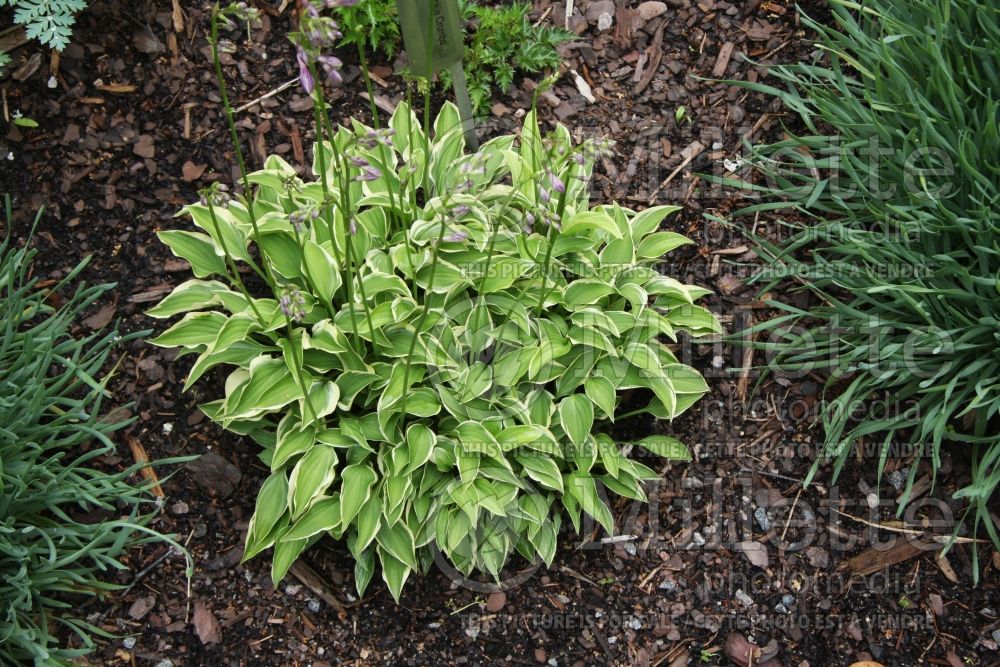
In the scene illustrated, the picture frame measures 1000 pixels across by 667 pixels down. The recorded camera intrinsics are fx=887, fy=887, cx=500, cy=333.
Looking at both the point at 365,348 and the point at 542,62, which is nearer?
the point at 365,348

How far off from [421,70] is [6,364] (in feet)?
5.70

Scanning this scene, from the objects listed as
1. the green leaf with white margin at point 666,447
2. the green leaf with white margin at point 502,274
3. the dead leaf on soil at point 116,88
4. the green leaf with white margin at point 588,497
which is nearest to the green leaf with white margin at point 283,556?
the green leaf with white margin at point 588,497

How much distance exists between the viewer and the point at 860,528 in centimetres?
326

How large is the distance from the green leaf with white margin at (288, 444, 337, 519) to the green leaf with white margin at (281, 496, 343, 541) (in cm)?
3

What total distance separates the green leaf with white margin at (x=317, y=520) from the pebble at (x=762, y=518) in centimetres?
153

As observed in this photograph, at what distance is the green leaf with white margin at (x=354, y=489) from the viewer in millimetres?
2893

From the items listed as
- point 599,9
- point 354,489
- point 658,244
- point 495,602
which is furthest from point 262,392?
point 599,9

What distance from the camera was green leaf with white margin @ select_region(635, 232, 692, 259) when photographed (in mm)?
3367

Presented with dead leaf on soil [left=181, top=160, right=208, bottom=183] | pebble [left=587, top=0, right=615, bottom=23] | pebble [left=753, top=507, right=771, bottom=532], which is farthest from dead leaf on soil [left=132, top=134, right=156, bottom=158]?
pebble [left=753, top=507, right=771, bottom=532]

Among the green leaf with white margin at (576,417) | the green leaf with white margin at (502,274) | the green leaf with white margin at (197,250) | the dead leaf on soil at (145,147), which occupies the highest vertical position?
the dead leaf on soil at (145,147)

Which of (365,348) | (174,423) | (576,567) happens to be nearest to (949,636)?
(576,567)

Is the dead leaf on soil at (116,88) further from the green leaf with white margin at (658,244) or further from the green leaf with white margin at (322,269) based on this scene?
the green leaf with white margin at (658,244)

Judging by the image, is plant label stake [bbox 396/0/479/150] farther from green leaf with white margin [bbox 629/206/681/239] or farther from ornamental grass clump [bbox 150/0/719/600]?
green leaf with white margin [bbox 629/206/681/239]

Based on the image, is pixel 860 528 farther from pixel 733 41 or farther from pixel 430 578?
pixel 733 41
